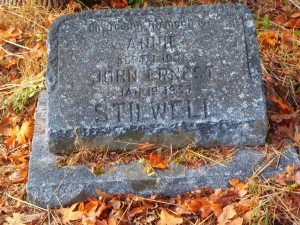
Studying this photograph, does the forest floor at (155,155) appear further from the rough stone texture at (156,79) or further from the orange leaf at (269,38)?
the rough stone texture at (156,79)

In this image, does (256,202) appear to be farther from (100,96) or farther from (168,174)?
(100,96)

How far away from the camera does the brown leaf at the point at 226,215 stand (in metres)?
2.73

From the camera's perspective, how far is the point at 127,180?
289cm

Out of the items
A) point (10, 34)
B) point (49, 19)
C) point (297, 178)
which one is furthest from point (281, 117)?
point (10, 34)

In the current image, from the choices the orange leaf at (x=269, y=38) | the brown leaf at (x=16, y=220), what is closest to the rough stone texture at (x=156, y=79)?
the brown leaf at (x=16, y=220)

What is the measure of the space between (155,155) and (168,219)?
16.7 inches

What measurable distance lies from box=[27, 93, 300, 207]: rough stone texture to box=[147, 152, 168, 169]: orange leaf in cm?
4

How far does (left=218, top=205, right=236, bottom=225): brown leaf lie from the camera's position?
8.97 feet

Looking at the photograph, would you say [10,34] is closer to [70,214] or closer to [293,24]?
[70,214]

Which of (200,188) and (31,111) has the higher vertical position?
(31,111)

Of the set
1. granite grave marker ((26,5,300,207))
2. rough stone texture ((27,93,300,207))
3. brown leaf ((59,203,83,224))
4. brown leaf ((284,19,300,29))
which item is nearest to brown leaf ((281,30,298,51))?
brown leaf ((284,19,300,29))

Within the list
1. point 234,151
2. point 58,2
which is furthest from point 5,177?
point 58,2

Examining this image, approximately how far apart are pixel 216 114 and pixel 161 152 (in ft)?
1.44

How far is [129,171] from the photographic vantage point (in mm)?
2945
